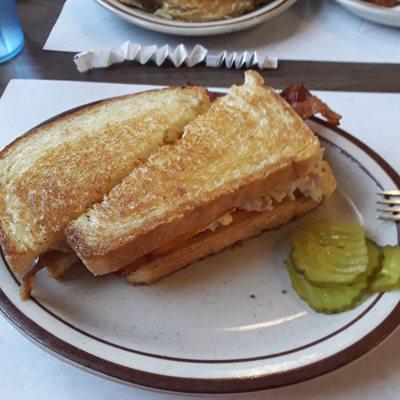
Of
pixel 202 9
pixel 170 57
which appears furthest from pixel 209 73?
pixel 202 9

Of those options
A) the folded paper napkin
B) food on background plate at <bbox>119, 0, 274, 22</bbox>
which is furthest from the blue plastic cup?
food on background plate at <bbox>119, 0, 274, 22</bbox>

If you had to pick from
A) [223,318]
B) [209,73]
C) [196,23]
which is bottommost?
[223,318]

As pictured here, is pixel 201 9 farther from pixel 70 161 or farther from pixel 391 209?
pixel 391 209

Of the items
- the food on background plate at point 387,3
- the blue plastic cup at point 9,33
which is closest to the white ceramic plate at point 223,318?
the food on background plate at point 387,3

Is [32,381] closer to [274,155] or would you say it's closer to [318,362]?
[318,362]

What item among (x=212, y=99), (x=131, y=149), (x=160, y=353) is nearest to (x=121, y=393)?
(x=160, y=353)

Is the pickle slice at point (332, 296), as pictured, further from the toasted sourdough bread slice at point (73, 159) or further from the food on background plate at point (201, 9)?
the food on background plate at point (201, 9)
